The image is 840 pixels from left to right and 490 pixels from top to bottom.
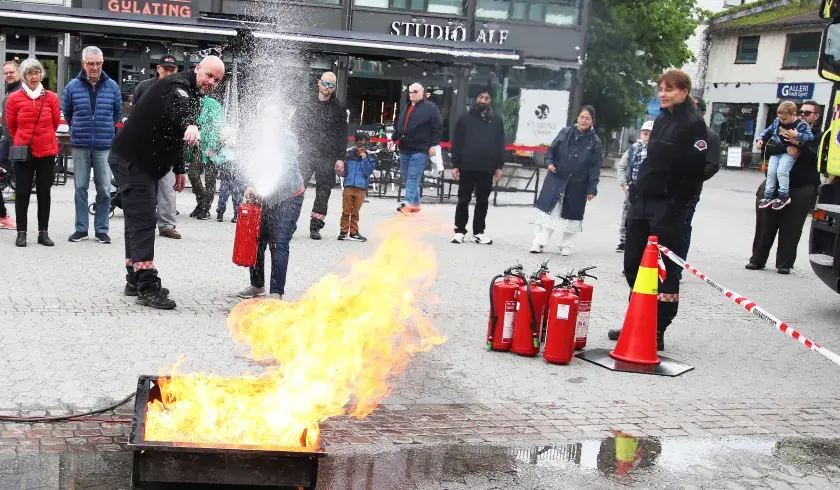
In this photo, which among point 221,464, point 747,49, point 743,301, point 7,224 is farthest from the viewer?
point 747,49

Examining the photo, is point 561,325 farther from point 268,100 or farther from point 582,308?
point 268,100

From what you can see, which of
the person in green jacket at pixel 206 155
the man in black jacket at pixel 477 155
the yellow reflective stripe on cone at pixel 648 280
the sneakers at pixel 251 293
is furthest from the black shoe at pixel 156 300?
the man in black jacket at pixel 477 155

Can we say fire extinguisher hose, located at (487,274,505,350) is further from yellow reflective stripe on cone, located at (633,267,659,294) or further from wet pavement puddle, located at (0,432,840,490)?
wet pavement puddle, located at (0,432,840,490)

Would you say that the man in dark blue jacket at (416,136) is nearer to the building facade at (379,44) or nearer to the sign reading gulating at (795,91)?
the building facade at (379,44)

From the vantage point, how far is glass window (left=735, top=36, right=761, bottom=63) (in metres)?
48.6

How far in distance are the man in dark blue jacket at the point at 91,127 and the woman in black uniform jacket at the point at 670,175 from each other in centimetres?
613

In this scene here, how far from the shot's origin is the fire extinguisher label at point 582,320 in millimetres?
7434

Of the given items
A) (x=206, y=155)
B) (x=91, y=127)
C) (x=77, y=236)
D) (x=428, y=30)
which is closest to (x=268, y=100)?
(x=206, y=155)

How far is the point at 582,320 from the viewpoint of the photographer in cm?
749

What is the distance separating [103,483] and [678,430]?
338 cm

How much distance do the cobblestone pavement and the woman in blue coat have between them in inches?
22.4

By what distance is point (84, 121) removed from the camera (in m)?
10.6

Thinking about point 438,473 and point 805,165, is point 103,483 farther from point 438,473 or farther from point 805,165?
point 805,165

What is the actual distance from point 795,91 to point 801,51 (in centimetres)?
215
